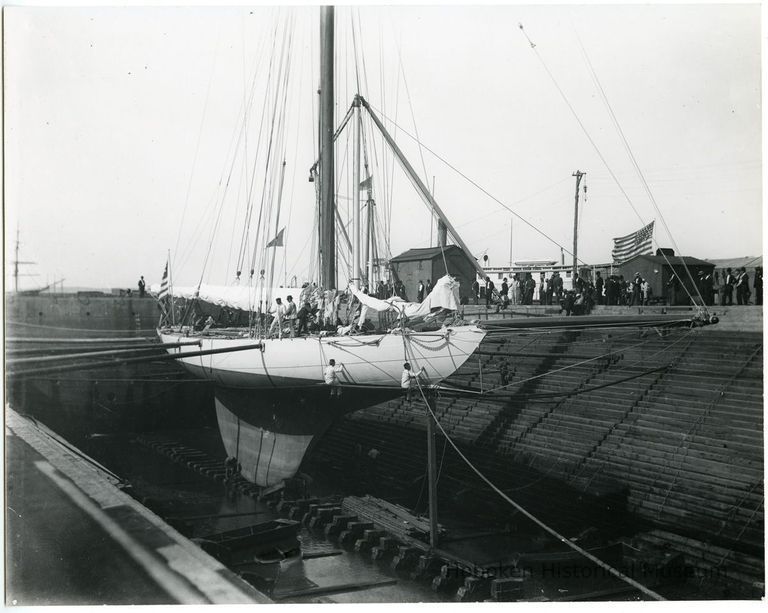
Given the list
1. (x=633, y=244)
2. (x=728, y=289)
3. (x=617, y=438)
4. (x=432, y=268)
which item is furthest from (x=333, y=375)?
(x=432, y=268)

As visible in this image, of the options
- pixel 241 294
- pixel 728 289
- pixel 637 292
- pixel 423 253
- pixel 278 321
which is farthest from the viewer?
pixel 423 253

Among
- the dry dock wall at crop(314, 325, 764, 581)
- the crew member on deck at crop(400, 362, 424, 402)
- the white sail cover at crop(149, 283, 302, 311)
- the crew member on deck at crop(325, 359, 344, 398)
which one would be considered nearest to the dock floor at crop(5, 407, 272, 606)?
the crew member on deck at crop(325, 359, 344, 398)

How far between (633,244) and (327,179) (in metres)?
13.8

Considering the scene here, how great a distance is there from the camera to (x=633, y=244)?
24.6 m

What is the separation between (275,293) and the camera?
20.2 metres

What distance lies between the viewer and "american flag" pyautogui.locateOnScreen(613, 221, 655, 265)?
76.4ft

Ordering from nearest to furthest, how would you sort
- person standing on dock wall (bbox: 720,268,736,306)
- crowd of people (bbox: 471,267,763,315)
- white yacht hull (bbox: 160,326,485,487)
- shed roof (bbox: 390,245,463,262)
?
white yacht hull (bbox: 160,326,485,487)
person standing on dock wall (bbox: 720,268,736,306)
crowd of people (bbox: 471,267,763,315)
shed roof (bbox: 390,245,463,262)

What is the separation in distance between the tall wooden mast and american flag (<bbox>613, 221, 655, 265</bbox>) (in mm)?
12628

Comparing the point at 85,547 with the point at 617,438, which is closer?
the point at 85,547

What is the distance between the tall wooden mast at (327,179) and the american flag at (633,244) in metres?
12.6

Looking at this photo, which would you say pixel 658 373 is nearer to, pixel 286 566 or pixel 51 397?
pixel 286 566

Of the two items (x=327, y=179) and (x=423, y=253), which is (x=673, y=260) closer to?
(x=423, y=253)

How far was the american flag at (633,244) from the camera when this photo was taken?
23288 mm

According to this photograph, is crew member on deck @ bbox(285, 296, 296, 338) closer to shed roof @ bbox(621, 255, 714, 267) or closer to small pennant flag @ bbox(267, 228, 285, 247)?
small pennant flag @ bbox(267, 228, 285, 247)
